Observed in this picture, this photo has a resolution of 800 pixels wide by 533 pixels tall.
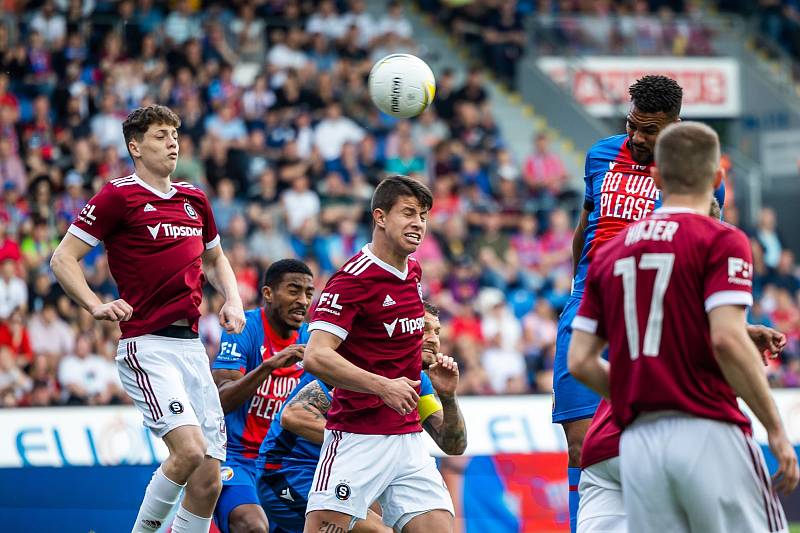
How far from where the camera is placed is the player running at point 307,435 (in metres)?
6.70

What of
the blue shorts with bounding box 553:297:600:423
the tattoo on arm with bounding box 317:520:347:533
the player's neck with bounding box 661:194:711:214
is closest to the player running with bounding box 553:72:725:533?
the blue shorts with bounding box 553:297:600:423

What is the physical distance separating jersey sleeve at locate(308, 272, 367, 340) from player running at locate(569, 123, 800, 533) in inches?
66.5

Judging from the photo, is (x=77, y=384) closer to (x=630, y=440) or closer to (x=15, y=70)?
(x=15, y=70)

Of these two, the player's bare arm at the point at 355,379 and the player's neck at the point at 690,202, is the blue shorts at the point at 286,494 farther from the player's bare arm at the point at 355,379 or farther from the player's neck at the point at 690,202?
the player's neck at the point at 690,202

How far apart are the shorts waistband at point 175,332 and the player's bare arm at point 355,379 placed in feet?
4.53

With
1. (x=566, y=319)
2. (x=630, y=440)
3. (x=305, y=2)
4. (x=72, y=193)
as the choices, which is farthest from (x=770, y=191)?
(x=630, y=440)

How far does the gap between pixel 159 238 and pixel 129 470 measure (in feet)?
12.0

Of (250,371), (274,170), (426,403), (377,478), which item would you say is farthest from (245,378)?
(274,170)

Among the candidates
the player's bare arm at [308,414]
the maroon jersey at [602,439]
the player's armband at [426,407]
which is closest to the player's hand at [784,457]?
the maroon jersey at [602,439]

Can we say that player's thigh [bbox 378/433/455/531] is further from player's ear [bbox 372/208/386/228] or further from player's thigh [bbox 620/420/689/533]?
player's thigh [bbox 620/420/689/533]

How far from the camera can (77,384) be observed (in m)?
12.8

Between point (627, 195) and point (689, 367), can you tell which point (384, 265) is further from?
point (689, 367)

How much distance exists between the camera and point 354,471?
5891 mm

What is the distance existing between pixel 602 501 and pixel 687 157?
160 cm
